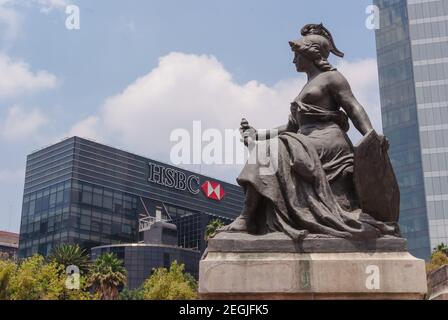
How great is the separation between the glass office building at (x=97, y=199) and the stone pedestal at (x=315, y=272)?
82.2 meters

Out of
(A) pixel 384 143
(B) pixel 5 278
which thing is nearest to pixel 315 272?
(A) pixel 384 143

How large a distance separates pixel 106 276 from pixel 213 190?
54892 millimetres

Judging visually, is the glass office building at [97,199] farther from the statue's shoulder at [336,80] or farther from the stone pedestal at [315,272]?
the stone pedestal at [315,272]

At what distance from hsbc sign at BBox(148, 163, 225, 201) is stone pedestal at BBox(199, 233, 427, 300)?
9154cm

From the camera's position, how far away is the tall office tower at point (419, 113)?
70625 millimetres

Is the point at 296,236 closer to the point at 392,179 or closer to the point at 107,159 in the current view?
the point at 392,179

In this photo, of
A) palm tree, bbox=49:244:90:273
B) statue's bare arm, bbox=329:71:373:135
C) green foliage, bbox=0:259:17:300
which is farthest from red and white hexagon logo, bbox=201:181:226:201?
statue's bare arm, bbox=329:71:373:135

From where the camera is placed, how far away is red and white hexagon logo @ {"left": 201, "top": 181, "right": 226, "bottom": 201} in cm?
10440

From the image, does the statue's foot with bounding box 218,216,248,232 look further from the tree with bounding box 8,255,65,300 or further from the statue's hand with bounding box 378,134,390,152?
the tree with bounding box 8,255,65,300

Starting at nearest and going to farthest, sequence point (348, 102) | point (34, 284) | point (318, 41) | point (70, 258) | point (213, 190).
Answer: point (348, 102), point (318, 41), point (34, 284), point (70, 258), point (213, 190)

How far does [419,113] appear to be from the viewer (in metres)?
73.6

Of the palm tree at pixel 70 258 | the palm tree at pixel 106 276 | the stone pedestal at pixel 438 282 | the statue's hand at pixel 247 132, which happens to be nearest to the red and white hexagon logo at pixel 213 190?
the palm tree at pixel 70 258

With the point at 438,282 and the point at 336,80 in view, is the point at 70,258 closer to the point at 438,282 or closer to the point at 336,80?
the point at 438,282

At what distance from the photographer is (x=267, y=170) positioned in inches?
294
